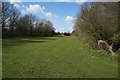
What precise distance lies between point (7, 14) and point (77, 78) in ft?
103

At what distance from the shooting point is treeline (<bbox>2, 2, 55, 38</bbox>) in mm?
29791

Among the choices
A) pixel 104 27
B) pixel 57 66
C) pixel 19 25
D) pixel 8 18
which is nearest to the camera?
pixel 57 66

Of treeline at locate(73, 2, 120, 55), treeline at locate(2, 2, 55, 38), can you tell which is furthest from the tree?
treeline at locate(73, 2, 120, 55)

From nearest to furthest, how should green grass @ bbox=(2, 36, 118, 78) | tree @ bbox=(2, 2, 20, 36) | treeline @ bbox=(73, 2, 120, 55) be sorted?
green grass @ bbox=(2, 36, 118, 78) → treeline @ bbox=(73, 2, 120, 55) → tree @ bbox=(2, 2, 20, 36)

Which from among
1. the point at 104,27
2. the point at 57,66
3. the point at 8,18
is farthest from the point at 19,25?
the point at 57,66

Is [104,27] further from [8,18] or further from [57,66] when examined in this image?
[8,18]

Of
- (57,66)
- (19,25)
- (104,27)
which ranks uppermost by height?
(19,25)

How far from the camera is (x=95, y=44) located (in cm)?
1182

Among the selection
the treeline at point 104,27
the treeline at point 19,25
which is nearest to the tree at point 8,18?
the treeline at point 19,25

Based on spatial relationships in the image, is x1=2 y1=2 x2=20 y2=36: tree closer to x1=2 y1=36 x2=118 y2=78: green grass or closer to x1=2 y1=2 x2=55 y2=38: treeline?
x1=2 y1=2 x2=55 y2=38: treeline

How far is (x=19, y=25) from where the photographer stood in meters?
39.6

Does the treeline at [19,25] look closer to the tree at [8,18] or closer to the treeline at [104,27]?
the tree at [8,18]

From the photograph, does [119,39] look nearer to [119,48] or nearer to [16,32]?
[119,48]

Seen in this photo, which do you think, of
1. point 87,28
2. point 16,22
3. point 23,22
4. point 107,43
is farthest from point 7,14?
point 107,43
